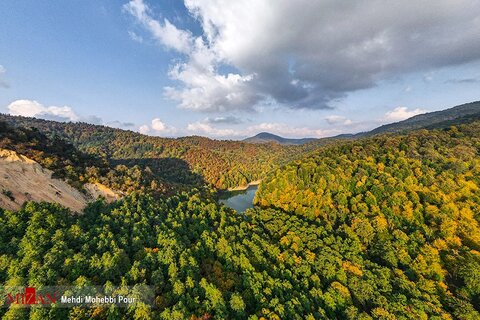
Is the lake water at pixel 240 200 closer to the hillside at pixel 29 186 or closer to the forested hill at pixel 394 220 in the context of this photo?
the forested hill at pixel 394 220

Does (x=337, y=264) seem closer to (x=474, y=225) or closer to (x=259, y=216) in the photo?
(x=259, y=216)

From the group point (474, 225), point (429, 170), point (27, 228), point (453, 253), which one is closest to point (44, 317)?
point (27, 228)

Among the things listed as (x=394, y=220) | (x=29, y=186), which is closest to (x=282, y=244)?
(x=394, y=220)

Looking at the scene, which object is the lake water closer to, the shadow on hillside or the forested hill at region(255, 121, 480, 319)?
the forested hill at region(255, 121, 480, 319)

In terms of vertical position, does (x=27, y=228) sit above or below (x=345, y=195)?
above

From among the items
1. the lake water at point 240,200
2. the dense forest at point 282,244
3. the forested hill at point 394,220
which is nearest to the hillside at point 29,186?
the dense forest at point 282,244

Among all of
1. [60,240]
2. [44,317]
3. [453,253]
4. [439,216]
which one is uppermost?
[60,240]
